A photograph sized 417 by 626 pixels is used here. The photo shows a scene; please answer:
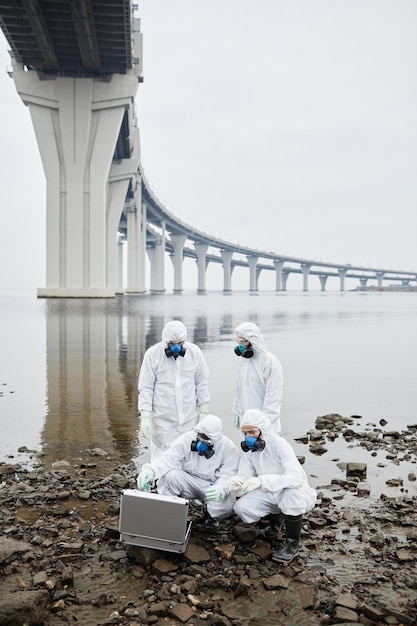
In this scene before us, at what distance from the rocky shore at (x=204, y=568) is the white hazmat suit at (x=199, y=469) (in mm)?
277

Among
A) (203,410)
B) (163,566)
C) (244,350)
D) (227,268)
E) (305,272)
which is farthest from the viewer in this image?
(305,272)

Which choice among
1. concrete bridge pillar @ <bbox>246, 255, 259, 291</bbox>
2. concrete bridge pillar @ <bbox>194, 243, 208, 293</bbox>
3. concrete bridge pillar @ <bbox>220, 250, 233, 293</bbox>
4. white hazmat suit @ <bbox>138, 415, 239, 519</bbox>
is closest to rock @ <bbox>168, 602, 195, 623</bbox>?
white hazmat suit @ <bbox>138, 415, 239, 519</bbox>

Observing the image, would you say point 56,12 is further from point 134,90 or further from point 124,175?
point 124,175

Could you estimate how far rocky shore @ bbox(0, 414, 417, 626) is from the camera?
3895 mm

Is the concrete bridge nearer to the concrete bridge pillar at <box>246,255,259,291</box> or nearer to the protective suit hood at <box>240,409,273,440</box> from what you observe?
the protective suit hood at <box>240,409,273,440</box>

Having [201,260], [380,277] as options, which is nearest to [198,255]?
[201,260]

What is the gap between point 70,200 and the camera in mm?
54562

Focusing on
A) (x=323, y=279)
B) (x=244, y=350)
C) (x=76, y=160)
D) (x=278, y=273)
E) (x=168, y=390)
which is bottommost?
(x=168, y=390)

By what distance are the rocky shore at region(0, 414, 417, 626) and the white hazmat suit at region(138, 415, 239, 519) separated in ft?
0.91

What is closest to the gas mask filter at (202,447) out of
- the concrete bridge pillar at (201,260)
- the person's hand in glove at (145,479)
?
the person's hand in glove at (145,479)

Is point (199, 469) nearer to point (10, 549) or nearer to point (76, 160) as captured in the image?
point (10, 549)

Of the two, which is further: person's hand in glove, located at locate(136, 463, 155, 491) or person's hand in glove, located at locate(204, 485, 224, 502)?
person's hand in glove, located at locate(136, 463, 155, 491)

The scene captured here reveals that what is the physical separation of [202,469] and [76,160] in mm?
51885

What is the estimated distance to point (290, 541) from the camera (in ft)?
15.5
